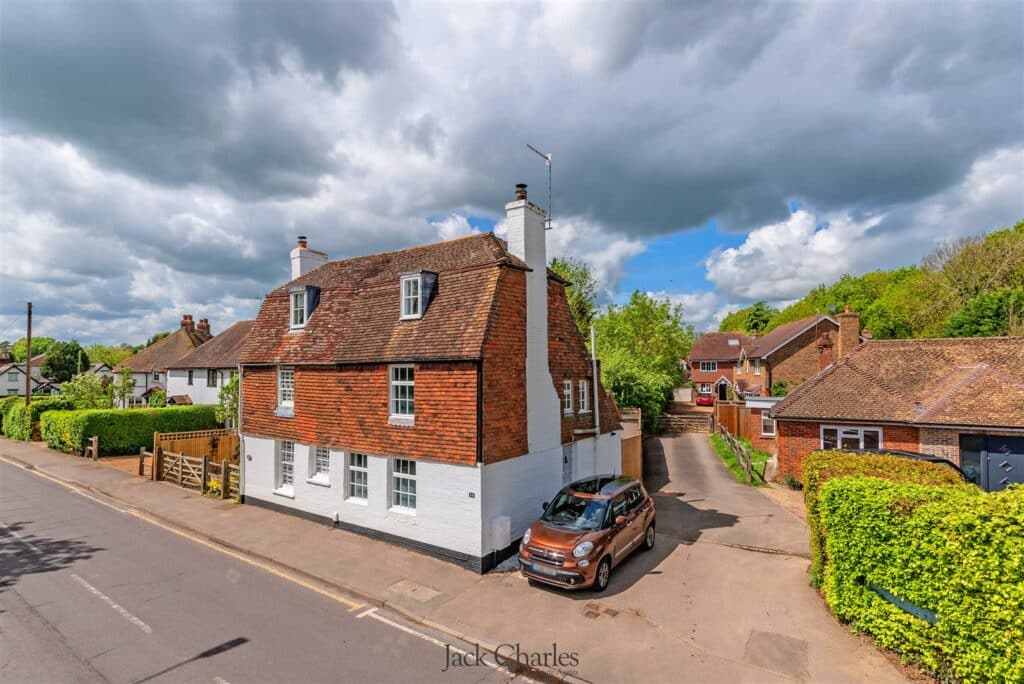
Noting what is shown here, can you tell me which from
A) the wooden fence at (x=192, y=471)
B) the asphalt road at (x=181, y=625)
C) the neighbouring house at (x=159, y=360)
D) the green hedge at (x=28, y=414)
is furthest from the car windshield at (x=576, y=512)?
the neighbouring house at (x=159, y=360)

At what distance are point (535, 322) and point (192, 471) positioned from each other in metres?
15.8

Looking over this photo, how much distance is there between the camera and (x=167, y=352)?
44969 millimetres

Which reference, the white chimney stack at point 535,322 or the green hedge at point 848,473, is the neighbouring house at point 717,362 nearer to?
the white chimney stack at point 535,322

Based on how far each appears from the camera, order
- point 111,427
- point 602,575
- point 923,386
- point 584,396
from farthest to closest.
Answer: point 111,427 → point 923,386 → point 584,396 → point 602,575

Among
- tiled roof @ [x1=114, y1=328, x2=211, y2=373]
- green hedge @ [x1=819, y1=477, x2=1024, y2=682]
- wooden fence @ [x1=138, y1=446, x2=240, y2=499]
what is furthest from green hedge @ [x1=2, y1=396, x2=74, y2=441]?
green hedge @ [x1=819, y1=477, x2=1024, y2=682]

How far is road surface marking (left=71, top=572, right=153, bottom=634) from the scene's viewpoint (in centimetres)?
901

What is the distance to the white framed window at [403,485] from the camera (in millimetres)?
13219

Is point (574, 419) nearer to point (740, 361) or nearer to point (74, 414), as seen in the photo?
point (74, 414)

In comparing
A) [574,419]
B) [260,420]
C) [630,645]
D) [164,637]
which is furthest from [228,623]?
[574,419]

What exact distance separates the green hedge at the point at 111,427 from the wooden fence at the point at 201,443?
19.5 ft

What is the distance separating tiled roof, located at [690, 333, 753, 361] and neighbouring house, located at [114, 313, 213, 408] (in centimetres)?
5131

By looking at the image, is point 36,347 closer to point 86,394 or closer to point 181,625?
point 86,394

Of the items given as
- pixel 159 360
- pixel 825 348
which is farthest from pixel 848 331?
pixel 159 360

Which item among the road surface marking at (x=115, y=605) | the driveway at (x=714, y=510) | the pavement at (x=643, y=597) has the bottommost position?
the driveway at (x=714, y=510)
